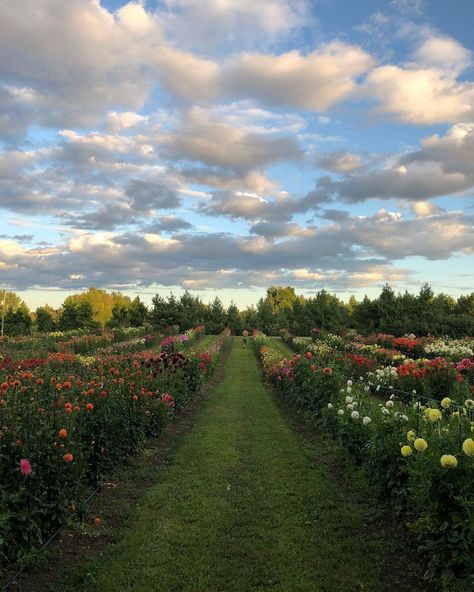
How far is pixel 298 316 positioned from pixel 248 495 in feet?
152

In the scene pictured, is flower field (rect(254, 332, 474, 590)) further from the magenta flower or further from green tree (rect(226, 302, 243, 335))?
green tree (rect(226, 302, 243, 335))

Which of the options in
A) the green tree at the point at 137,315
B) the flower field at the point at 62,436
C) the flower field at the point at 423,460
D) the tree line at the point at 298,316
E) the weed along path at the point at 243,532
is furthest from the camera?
the green tree at the point at 137,315

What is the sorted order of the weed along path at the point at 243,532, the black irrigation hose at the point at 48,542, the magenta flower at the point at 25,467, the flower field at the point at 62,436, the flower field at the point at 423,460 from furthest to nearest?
1. the weed along path at the point at 243,532
2. the flower field at the point at 62,436
3. the magenta flower at the point at 25,467
4. the black irrigation hose at the point at 48,542
5. the flower field at the point at 423,460

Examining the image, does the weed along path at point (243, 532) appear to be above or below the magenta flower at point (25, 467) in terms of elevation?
below

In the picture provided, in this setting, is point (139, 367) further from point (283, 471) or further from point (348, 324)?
point (348, 324)

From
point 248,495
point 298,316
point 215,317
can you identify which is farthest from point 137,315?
point 248,495

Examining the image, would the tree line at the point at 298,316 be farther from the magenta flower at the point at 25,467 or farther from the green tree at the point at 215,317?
the magenta flower at the point at 25,467

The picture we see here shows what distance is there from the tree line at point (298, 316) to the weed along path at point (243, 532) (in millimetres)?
30885

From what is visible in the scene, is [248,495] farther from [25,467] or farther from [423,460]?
[25,467]

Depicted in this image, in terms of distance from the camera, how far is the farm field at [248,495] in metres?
3.60

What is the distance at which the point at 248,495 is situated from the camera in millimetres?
5750

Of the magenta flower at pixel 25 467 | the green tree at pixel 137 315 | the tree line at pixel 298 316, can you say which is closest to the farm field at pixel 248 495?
the magenta flower at pixel 25 467

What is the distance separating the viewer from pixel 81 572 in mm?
3861

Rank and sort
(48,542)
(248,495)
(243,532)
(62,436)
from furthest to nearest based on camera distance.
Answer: (248,495) < (243,532) < (62,436) < (48,542)
